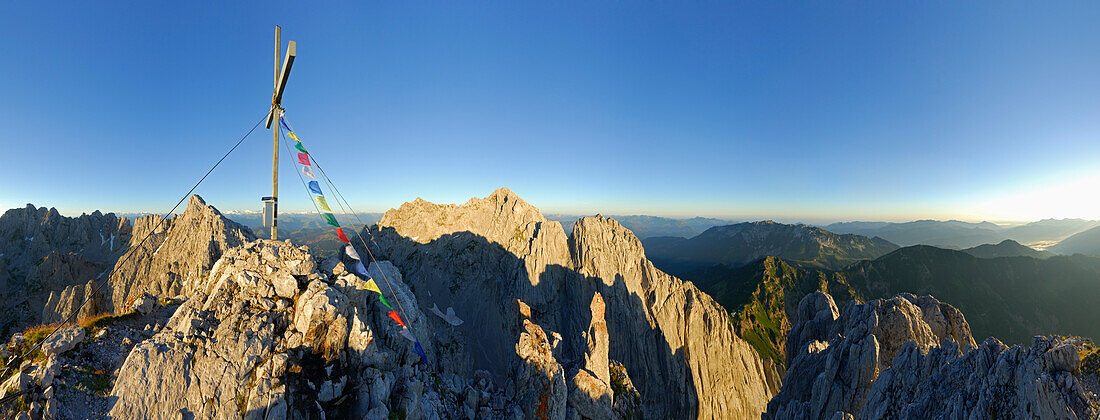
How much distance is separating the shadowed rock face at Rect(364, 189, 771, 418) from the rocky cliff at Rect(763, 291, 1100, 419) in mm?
27309

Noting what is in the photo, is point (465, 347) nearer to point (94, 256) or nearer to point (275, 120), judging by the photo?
point (275, 120)

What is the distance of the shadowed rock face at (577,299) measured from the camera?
59.7m

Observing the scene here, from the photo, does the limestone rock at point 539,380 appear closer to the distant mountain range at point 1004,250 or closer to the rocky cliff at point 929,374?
the rocky cliff at point 929,374

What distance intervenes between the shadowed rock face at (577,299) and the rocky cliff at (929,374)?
89.6 ft

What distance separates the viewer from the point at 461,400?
767 inches

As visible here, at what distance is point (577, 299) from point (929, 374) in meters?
49.8

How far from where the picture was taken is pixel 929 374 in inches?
760

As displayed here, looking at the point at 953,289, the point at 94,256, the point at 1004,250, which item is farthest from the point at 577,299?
the point at 1004,250

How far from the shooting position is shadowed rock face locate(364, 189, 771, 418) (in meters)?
59.7

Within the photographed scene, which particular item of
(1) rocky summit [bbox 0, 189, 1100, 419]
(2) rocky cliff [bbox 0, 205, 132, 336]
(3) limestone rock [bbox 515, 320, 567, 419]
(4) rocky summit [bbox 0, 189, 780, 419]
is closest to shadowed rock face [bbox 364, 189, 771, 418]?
(1) rocky summit [bbox 0, 189, 1100, 419]

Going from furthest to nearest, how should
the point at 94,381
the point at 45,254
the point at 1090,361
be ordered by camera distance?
1. the point at 45,254
2. the point at 1090,361
3. the point at 94,381

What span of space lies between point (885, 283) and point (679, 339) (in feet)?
425

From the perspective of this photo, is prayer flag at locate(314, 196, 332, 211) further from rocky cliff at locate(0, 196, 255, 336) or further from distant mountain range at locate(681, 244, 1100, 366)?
distant mountain range at locate(681, 244, 1100, 366)

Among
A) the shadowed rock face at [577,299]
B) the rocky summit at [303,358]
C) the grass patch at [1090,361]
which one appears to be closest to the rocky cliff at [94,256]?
the rocky summit at [303,358]
